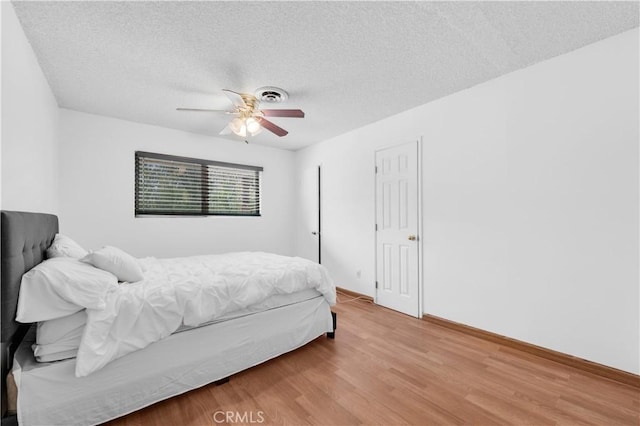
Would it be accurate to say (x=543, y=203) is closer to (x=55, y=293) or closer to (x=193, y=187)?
(x=55, y=293)

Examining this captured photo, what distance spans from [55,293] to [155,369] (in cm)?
72

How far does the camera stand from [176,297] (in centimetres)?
186

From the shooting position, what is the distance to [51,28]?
189 centimetres

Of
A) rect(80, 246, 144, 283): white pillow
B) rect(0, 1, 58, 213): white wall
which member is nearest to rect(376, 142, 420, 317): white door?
rect(80, 246, 144, 283): white pillow

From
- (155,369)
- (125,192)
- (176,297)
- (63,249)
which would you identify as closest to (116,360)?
(155,369)

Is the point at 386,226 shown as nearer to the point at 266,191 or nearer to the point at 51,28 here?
the point at 266,191

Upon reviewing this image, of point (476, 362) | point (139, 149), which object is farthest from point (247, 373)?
point (139, 149)

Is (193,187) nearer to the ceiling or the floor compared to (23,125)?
nearer to the floor

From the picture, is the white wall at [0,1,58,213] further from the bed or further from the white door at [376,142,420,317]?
the white door at [376,142,420,317]

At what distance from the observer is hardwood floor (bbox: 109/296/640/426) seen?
65.2 inches

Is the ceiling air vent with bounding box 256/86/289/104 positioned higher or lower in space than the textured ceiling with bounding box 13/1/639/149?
lower

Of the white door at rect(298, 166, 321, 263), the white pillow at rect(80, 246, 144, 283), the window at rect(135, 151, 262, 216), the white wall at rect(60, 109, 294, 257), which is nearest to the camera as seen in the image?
the white pillow at rect(80, 246, 144, 283)

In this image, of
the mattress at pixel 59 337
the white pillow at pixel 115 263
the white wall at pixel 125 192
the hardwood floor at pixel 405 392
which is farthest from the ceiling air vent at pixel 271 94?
the hardwood floor at pixel 405 392

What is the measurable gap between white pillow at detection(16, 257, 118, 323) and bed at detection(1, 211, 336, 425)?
0.05 m
